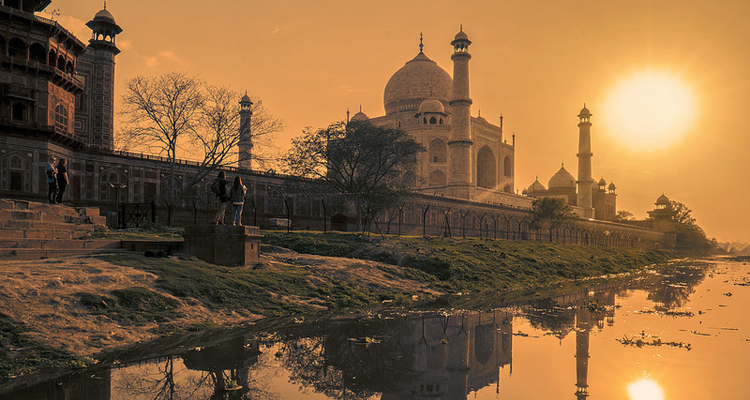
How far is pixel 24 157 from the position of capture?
104 feet

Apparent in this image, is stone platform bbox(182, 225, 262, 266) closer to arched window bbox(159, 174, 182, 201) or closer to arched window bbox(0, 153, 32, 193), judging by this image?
arched window bbox(0, 153, 32, 193)

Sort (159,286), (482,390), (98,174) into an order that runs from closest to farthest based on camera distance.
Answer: (482,390) → (159,286) → (98,174)

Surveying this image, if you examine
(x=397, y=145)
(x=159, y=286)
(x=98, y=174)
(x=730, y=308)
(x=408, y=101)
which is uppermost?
(x=408, y=101)

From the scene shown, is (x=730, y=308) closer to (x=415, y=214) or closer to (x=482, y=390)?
(x=482, y=390)

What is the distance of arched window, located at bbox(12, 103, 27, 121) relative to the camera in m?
32.0

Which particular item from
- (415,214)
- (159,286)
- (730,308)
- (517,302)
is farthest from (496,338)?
(415,214)

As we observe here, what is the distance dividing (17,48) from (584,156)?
275 ft

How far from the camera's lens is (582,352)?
992cm

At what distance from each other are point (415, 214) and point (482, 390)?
4288 centimetres

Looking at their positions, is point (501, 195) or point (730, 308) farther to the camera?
point (501, 195)

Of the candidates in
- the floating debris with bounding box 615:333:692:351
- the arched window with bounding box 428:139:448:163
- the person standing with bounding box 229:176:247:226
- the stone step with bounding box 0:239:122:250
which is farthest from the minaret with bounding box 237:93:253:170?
the arched window with bounding box 428:139:448:163

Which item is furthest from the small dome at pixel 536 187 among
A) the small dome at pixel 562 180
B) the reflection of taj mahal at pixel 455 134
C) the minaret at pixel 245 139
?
the minaret at pixel 245 139

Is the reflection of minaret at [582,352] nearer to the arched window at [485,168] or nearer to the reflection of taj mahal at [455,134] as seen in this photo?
the reflection of taj mahal at [455,134]

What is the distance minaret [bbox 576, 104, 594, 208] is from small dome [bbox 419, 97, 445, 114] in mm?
28985
